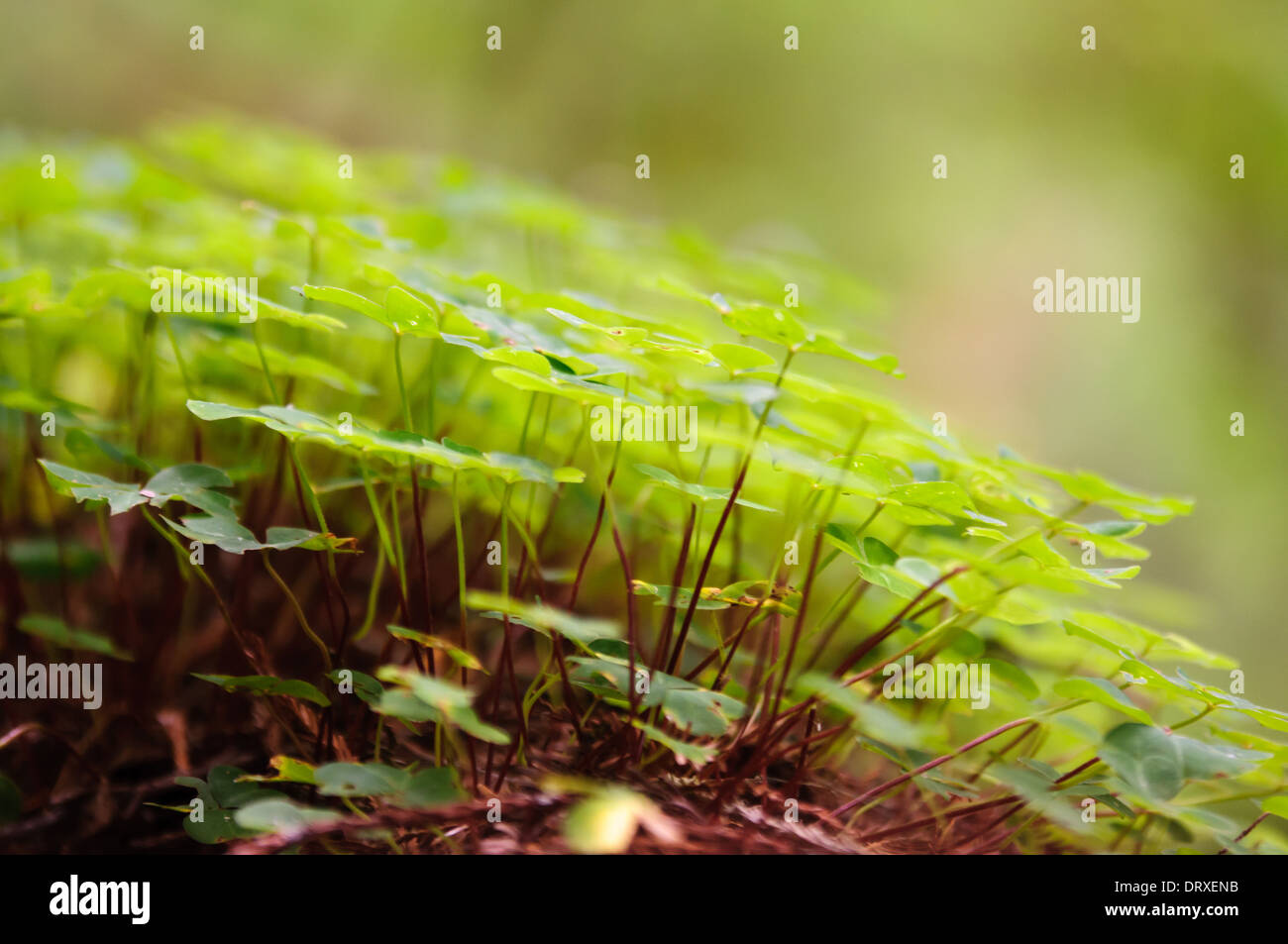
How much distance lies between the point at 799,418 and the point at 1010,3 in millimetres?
4132

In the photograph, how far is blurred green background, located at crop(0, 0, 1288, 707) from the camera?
3539mm

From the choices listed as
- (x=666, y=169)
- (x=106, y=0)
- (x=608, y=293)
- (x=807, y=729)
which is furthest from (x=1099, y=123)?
(x=106, y=0)

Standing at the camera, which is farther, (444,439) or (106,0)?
(106,0)

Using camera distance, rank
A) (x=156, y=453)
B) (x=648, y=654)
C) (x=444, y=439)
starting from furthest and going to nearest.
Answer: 1. (x=156, y=453)
2. (x=648, y=654)
3. (x=444, y=439)

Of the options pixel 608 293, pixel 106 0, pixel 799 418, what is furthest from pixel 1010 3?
pixel 106 0

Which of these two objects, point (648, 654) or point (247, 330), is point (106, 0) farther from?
point (648, 654)

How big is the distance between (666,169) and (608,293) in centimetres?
290

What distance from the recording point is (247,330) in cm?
112

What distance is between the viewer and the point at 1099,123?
3.89 meters

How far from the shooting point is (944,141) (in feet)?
13.9

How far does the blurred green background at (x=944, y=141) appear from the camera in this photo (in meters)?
3.54
